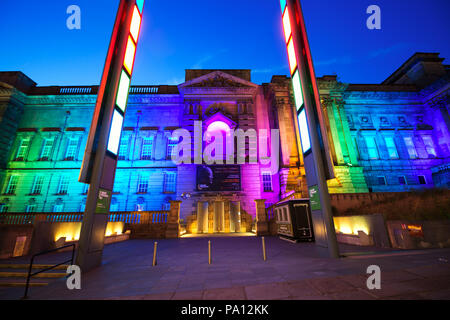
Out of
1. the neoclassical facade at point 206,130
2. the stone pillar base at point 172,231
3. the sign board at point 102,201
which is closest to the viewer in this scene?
the sign board at point 102,201

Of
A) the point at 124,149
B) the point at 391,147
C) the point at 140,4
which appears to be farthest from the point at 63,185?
the point at 391,147

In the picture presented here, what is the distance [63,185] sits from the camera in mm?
20984

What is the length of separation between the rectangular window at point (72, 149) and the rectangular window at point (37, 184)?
3645mm

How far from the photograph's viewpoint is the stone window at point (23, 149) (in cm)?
2155

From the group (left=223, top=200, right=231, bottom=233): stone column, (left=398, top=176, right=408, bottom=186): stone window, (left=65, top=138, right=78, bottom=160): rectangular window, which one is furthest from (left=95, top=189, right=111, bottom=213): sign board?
(left=398, top=176, right=408, bottom=186): stone window

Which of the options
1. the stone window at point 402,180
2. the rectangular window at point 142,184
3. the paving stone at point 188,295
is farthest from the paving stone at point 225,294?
the stone window at point 402,180

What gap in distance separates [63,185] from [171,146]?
44.2 ft

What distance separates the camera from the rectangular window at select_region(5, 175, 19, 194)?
805 inches

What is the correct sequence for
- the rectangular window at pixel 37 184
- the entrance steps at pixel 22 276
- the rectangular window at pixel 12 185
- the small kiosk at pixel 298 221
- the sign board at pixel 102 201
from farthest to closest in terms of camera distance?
1. the rectangular window at pixel 37 184
2. the rectangular window at pixel 12 185
3. the small kiosk at pixel 298 221
4. the sign board at pixel 102 201
5. the entrance steps at pixel 22 276

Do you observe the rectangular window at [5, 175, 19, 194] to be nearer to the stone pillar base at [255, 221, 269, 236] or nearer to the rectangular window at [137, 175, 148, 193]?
the rectangular window at [137, 175, 148, 193]

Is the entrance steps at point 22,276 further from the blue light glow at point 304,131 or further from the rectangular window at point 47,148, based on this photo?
the rectangular window at point 47,148

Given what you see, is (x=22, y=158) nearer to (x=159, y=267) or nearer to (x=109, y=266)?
(x=109, y=266)
